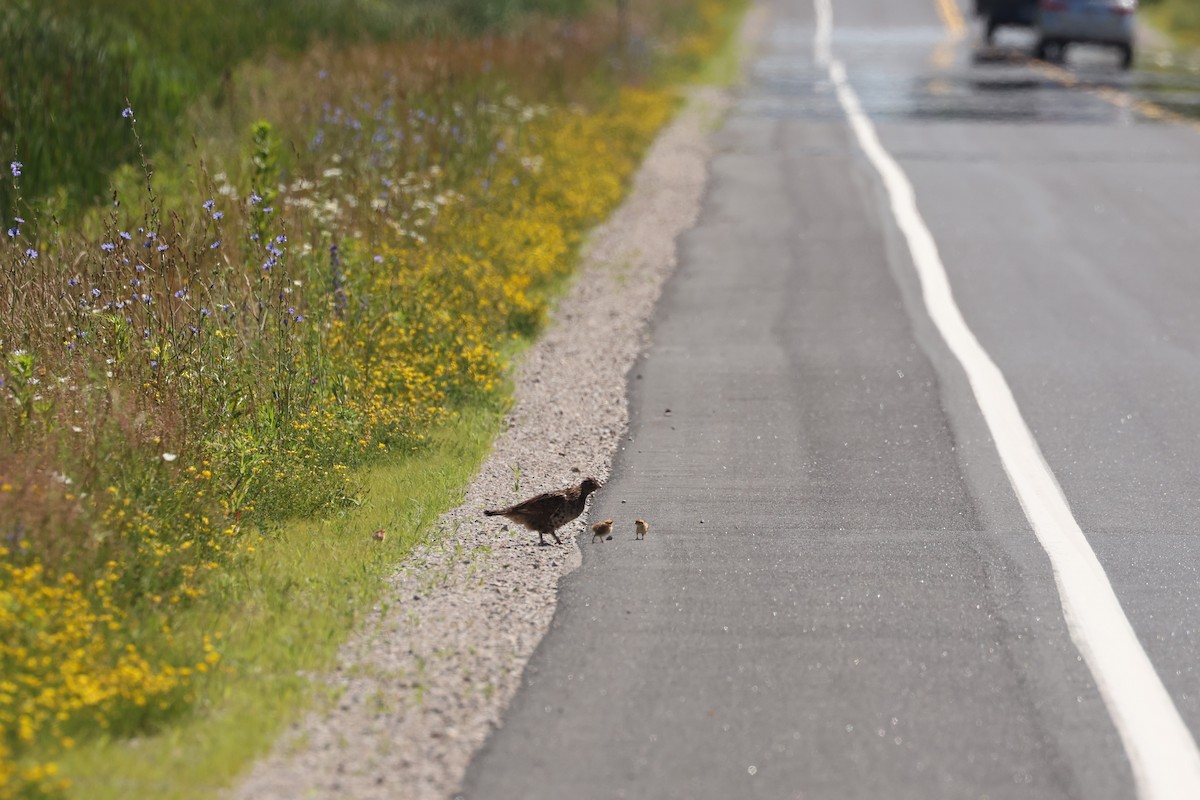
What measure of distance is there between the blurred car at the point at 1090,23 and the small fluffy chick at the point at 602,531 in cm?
2824

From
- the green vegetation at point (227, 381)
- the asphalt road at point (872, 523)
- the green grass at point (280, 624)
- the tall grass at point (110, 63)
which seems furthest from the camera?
the tall grass at point (110, 63)

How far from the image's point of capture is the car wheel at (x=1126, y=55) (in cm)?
3262

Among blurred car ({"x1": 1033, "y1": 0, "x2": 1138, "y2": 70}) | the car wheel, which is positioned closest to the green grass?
blurred car ({"x1": 1033, "y1": 0, "x2": 1138, "y2": 70})

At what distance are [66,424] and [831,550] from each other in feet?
10.6

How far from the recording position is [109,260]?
8.70m

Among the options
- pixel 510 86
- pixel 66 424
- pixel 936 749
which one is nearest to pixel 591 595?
pixel 936 749

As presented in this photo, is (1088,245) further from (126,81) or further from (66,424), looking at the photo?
(66,424)

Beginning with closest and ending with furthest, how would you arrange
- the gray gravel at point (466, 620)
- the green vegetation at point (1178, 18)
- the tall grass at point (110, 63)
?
the gray gravel at point (466, 620) → the tall grass at point (110, 63) → the green vegetation at point (1178, 18)

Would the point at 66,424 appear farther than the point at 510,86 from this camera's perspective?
No

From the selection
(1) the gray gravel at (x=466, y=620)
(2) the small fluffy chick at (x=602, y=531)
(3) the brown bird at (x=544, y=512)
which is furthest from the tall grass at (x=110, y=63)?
(2) the small fluffy chick at (x=602, y=531)

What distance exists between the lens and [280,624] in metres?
5.87

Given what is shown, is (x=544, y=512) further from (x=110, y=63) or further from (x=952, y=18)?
(x=952, y=18)

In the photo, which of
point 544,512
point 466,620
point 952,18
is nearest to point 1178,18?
point 952,18

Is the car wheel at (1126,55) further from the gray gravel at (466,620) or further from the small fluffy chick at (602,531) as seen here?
the small fluffy chick at (602,531)
